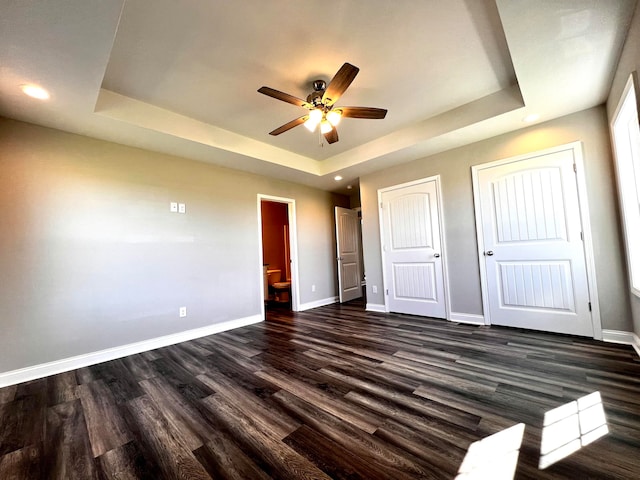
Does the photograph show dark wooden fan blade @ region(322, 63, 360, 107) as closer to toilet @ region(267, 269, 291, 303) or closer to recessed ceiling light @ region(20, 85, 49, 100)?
recessed ceiling light @ region(20, 85, 49, 100)

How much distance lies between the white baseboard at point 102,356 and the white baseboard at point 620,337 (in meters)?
4.29

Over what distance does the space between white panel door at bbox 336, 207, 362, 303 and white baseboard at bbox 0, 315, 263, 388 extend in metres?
2.41

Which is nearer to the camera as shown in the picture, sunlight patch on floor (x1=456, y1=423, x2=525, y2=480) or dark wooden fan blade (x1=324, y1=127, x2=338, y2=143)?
sunlight patch on floor (x1=456, y1=423, x2=525, y2=480)

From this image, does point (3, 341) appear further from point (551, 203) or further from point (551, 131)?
point (551, 131)

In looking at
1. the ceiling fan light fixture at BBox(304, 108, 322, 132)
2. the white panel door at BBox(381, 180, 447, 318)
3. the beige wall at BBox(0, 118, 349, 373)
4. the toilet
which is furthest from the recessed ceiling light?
the toilet

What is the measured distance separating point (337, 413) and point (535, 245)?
290cm

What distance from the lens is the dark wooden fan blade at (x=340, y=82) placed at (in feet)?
5.98

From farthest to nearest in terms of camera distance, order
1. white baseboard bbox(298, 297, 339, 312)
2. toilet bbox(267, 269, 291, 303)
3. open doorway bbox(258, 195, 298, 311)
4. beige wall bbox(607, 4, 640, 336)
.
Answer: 1. open doorway bbox(258, 195, 298, 311)
2. toilet bbox(267, 269, 291, 303)
3. white baseboard bbox(298, 297, 339, 312)
4. beige wall bbox(607, 4, 640, 336)

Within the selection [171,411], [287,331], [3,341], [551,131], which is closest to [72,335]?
[3,341]

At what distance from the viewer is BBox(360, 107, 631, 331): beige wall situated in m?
2.54

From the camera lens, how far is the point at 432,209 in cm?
373

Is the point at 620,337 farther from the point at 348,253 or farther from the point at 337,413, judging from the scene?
the point at 348,253

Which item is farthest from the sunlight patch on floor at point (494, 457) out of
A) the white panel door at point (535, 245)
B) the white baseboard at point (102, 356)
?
the white baseboard at point (102, 356)

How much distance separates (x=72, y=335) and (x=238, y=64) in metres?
3.03
